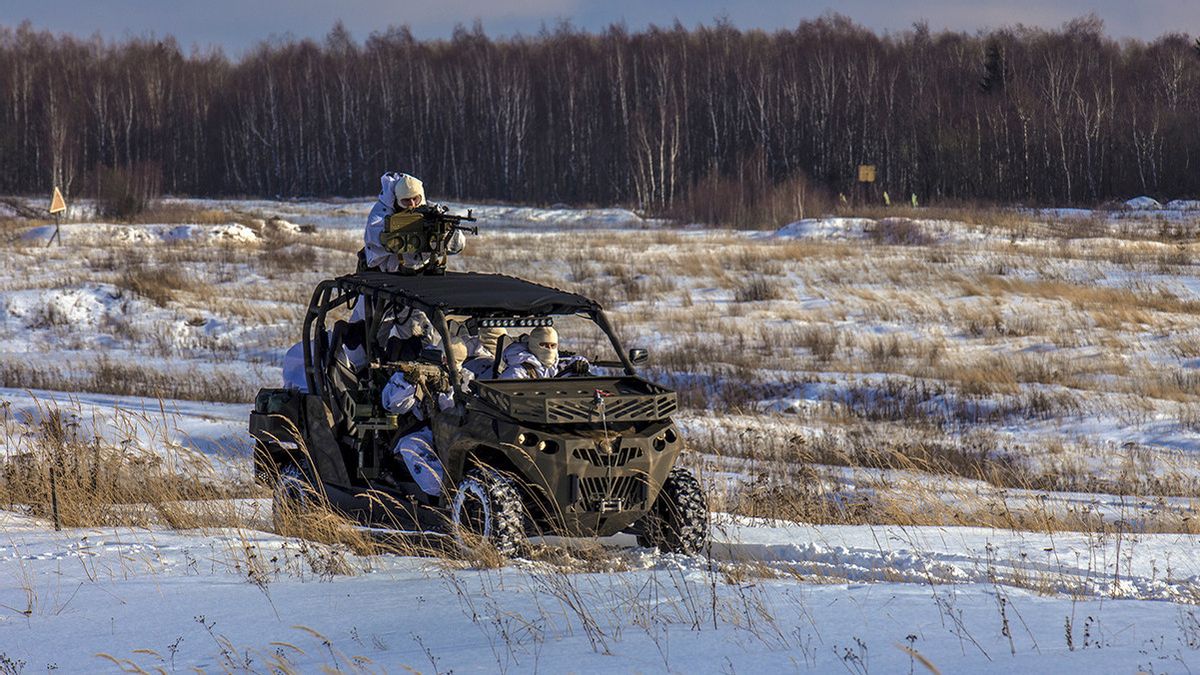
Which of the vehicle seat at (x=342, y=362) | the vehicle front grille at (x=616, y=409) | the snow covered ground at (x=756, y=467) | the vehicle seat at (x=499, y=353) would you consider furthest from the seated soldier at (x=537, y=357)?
the vehicle seat at (x=342, y=362)

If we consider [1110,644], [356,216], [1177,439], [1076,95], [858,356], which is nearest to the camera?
[1110,644]

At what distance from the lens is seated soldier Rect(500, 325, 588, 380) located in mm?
8359

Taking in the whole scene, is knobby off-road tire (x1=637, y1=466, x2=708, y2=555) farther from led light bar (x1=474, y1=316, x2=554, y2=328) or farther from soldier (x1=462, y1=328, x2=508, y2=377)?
soldier (x1=462, y1=328, x2=508, y2=377)

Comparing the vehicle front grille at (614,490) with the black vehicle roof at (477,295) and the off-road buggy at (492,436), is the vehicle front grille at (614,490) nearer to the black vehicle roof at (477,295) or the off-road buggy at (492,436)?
the off-road buggy at (492,436)

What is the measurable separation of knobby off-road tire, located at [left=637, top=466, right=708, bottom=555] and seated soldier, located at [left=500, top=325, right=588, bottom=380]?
1.11 m

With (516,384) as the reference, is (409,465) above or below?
below

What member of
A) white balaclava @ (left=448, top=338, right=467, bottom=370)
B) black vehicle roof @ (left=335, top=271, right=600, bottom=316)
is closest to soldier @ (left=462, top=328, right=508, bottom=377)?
white balaclava @ (left=448, top=338, right=467, bottom=370)

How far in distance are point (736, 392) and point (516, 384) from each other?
35.3 feet

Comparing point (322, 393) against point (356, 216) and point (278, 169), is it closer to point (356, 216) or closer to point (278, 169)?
point (356, 216)

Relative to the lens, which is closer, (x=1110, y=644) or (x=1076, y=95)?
(x=1110, y=644)

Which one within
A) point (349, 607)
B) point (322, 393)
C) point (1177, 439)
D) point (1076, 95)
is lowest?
point (1177, 439)

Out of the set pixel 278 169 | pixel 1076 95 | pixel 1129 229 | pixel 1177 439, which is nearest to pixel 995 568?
pixel 1177 439

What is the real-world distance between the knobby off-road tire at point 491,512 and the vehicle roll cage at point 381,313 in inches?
27.9

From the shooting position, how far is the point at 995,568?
7047 mm
